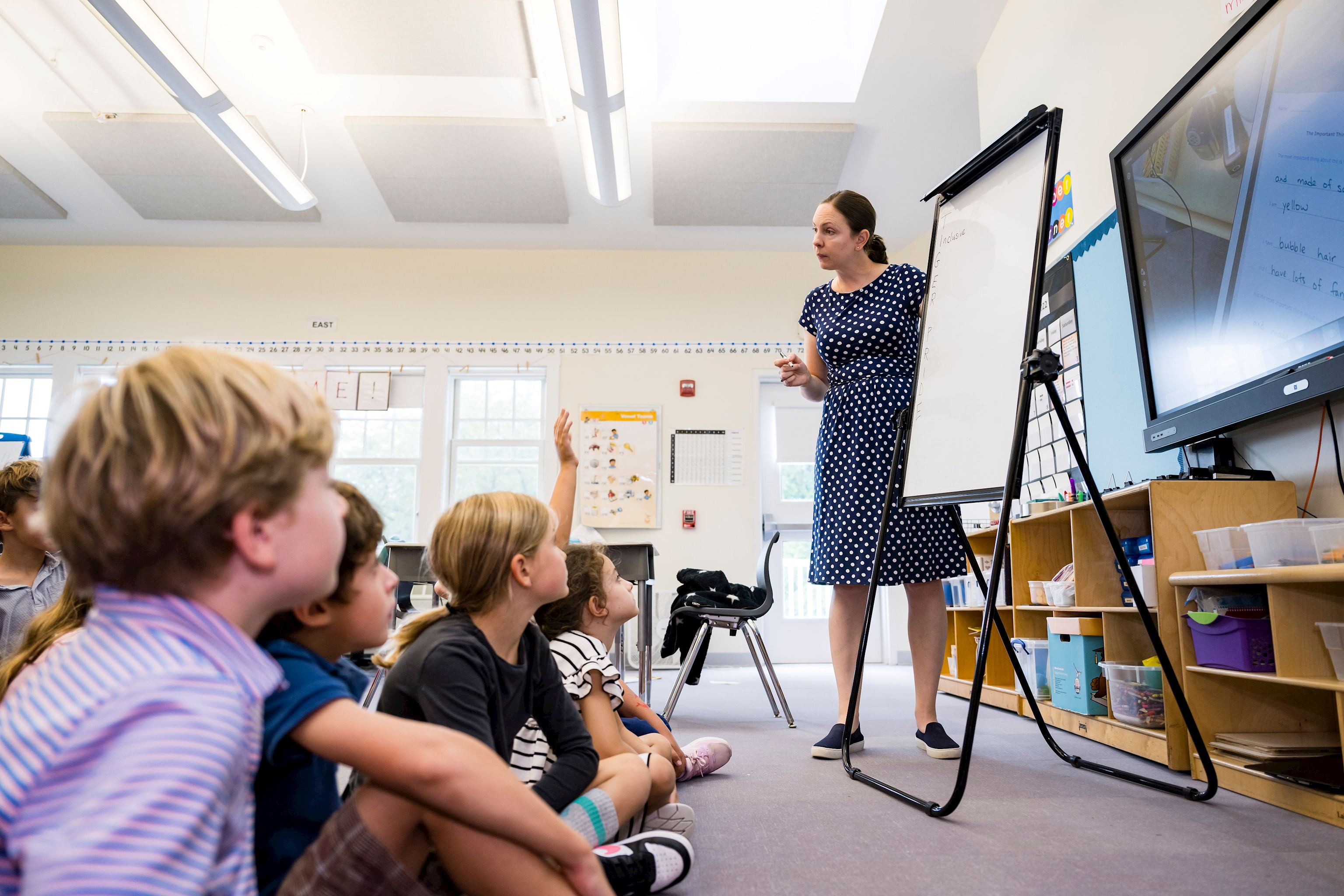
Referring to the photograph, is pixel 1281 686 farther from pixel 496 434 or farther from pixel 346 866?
pixel 496 434

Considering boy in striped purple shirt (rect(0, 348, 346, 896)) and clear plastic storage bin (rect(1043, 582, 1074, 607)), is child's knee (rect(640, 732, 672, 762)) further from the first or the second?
clear plastic storage bin (rect(1043, 582, 1074, 607))

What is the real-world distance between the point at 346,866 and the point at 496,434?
16.1 feet

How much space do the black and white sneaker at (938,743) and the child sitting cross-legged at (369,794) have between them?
1.44 m

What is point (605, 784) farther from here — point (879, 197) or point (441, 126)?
point (879, 197)

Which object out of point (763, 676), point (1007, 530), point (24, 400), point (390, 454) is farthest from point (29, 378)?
point (1007, 530)

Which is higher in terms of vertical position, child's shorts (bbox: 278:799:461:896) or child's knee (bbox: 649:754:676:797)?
child's shorts (bbox: 278:799:461:896)

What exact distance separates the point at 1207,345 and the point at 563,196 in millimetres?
3625

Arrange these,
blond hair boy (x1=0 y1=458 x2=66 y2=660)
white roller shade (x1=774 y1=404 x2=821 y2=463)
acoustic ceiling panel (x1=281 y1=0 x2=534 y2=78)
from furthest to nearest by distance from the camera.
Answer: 1. white roller shade (x1=774 y1=404 x2=821 y2=463)
2. acoustic ceiling panel (x1=281 y1=0 x2=534 y2=78)
3. blond hair boy (x1=0 y1=458 x2=66 y2=660)

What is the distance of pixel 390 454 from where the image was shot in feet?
18.0

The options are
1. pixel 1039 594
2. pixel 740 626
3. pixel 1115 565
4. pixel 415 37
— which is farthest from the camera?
pixel 415 37

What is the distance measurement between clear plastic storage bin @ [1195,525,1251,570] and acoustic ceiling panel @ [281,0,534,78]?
2.98 meters

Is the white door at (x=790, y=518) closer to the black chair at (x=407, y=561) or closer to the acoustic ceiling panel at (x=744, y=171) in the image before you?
the acoustic ceiling panel at (x=744, y=171)

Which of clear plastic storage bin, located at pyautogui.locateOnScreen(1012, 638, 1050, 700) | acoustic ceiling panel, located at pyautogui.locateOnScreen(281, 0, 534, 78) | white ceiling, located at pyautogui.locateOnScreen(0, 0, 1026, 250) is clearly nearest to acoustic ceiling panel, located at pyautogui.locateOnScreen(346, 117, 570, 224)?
white ceiling, located at pyautogui.locateOnScreen(0, 0, 1026, 250)

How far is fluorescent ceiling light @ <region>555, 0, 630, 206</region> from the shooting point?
2764 mm
